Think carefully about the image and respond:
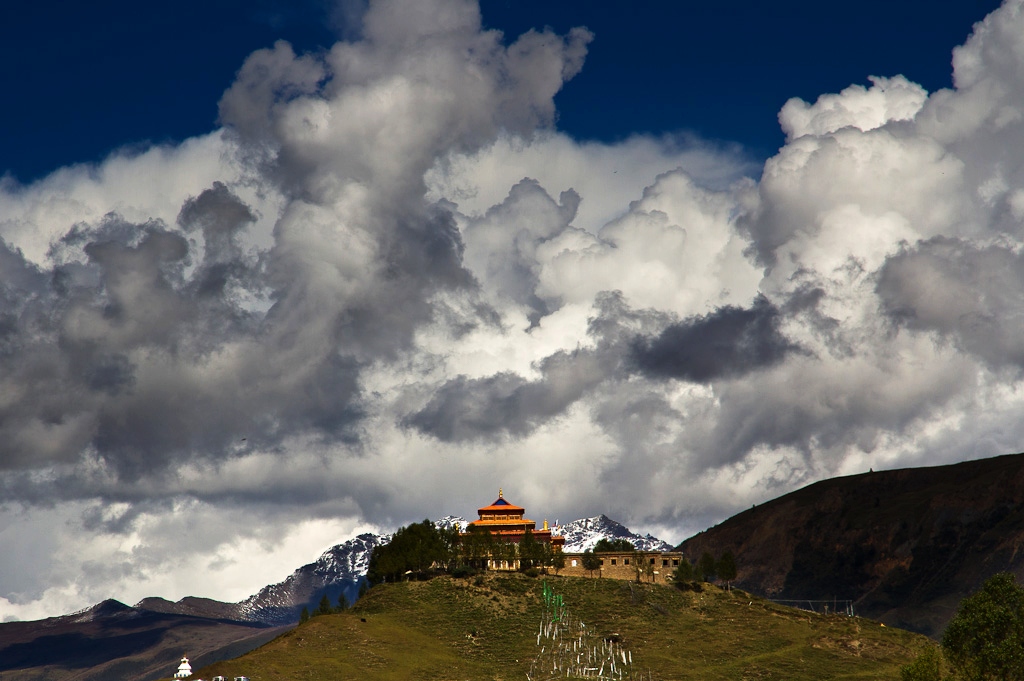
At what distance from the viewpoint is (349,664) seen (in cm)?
19325

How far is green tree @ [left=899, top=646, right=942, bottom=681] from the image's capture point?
6654 inches

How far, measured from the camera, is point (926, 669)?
559 feet

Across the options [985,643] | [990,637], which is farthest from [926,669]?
[990,637]

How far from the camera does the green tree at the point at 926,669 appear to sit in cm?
16900

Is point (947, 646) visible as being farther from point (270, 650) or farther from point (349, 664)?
point (270, 650)

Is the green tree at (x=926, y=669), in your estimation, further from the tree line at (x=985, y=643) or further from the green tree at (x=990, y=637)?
the green tree at (x=990, y=637)

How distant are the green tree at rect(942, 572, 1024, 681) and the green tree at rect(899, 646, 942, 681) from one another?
375 centimetres

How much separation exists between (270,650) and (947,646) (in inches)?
4008

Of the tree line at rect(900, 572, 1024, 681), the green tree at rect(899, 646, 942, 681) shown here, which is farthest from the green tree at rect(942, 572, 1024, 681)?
the green tree at rect(899, 646, 942, 681)

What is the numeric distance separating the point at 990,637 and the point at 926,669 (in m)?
12.5

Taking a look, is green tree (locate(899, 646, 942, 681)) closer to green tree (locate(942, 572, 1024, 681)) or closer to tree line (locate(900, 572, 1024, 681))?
tree line (locate(900, 572, 1024, 681))

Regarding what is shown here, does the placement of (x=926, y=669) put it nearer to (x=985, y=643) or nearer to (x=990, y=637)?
(x=985, y=643)

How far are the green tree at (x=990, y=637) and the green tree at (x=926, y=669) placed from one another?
3.75 m

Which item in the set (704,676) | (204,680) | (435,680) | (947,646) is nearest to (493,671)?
(435,680)
